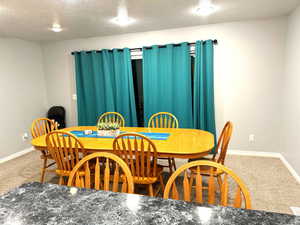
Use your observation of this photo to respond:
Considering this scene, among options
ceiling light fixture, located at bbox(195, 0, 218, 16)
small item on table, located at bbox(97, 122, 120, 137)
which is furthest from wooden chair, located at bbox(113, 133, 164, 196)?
ceiling light fixture, located at bbox(195, 0, 218, 16)

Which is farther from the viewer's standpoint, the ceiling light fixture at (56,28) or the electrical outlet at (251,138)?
the electrical outlet at (251,138)

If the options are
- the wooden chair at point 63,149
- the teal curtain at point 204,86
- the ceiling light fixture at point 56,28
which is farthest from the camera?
the teal curtain at point 204,86

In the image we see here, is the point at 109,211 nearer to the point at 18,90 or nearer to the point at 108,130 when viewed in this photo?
the point at 108,130

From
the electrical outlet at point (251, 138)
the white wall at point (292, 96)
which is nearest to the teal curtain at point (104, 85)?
the electrical outlet at point (251, 138)

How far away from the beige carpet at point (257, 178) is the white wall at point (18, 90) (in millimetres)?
480

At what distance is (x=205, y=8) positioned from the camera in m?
2.67

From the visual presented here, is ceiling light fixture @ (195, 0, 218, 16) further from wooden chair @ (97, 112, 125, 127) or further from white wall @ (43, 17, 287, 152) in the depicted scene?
wooden chair @ (97, 112, 125, 127)

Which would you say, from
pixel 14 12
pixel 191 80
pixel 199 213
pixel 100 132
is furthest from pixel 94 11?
pixel 199 213

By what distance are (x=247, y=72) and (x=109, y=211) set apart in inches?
133

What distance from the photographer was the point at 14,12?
2.58m

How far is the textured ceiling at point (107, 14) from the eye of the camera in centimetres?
242

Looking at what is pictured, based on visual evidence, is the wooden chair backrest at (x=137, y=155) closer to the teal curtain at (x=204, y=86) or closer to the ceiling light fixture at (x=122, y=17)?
the ceiling light fixture at (x=122, y=17)

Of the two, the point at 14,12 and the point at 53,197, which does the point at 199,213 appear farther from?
the point at 14,12

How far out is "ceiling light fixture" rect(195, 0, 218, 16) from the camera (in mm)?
2469
